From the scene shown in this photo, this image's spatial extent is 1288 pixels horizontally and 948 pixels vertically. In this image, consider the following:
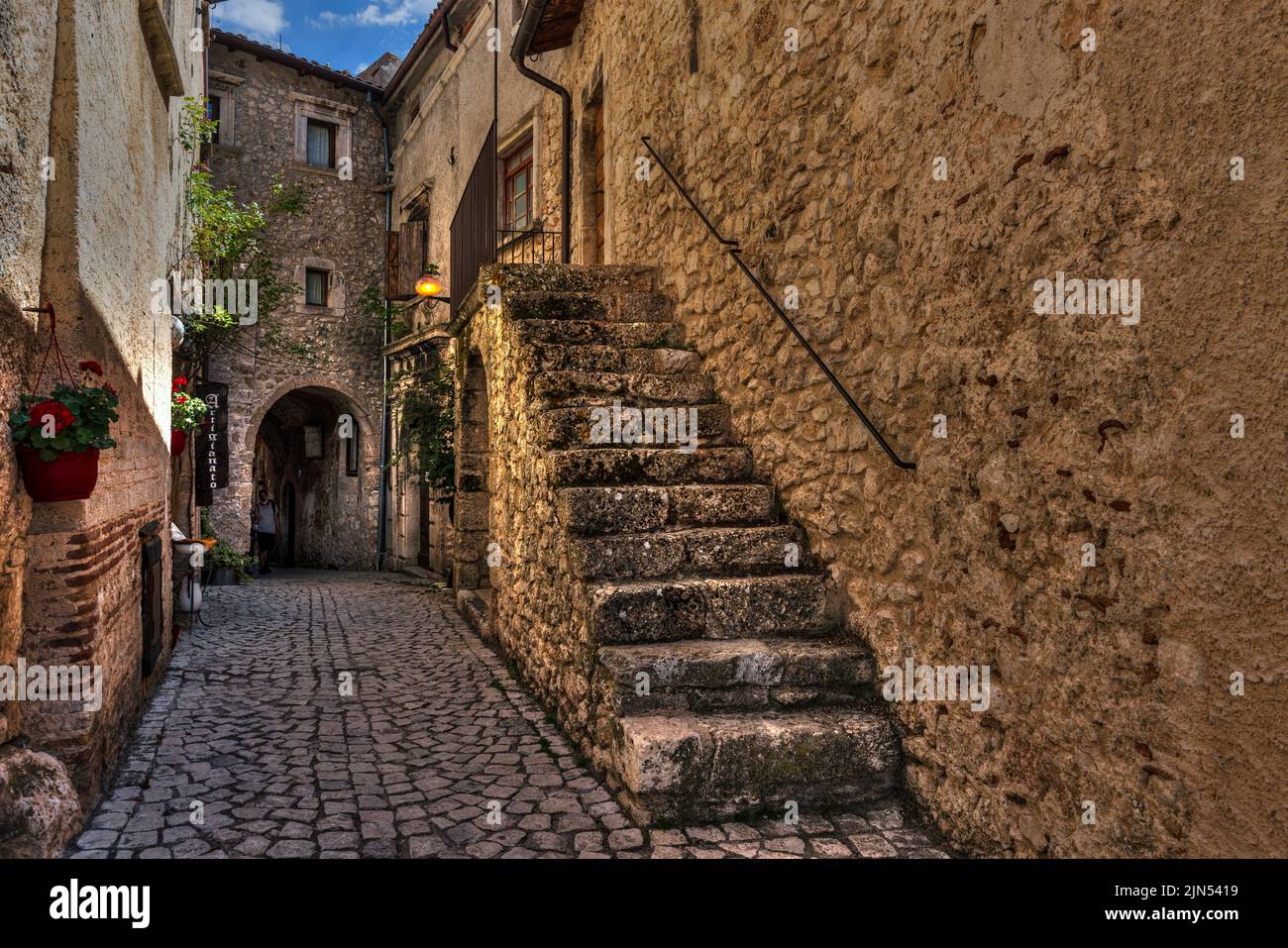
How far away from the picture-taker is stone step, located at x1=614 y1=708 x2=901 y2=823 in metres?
2.93

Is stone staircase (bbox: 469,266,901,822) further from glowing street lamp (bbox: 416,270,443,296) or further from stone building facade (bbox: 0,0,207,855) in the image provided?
glowing street lamp (bbox: 416,270,443,296)

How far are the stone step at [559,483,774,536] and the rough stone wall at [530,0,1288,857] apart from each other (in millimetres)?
276

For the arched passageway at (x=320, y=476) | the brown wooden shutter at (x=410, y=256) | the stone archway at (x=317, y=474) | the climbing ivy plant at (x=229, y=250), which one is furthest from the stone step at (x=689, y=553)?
the arched passageway at (x=320, y=476)

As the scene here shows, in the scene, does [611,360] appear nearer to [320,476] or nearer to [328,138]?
[328,138]

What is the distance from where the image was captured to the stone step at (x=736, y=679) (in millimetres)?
3230

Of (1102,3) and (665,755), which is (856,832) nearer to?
(665,755)

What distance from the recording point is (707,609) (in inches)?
141

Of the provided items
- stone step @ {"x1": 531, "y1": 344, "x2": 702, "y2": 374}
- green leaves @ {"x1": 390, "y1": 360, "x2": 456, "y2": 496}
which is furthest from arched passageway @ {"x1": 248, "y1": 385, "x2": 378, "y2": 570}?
stone step @ {"x1": 531, "y1": 344, "x2": 702, "y2": 374}

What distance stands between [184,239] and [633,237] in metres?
4.76

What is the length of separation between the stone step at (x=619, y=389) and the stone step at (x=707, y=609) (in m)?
1.45

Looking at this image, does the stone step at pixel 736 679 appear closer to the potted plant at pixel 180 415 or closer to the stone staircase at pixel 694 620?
the stone staircase at pixel 694 620

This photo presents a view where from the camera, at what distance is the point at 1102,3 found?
2146 mm

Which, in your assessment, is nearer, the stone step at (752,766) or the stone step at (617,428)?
the stone step at (752,766)

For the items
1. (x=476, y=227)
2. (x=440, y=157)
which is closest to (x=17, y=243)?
(x=476, y=227)
